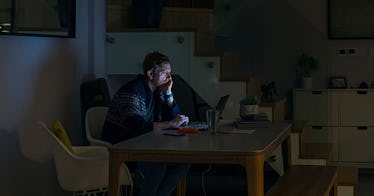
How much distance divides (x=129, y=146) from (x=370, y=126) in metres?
4.09

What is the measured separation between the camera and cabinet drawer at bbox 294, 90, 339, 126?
654 centimetres

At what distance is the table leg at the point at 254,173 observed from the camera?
9.28 ft

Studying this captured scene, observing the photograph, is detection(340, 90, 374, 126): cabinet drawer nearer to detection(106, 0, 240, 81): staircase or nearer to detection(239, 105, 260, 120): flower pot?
detection(106, 0, 240, 81): staircase

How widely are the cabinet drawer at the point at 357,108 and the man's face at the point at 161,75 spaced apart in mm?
3046

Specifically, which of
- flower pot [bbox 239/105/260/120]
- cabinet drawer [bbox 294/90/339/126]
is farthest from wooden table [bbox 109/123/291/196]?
cabinet drawer [bbox 294/90/339/126]

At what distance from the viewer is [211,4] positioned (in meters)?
6.34

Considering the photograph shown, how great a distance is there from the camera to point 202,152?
288cm

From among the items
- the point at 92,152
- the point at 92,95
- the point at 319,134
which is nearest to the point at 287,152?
the point at 92,152

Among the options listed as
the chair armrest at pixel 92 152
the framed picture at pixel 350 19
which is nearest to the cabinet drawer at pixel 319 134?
the framed picture at pixel 350 19

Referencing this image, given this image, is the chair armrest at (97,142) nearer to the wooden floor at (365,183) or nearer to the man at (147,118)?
the man at (147,118)

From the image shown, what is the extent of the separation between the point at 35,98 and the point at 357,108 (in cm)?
364

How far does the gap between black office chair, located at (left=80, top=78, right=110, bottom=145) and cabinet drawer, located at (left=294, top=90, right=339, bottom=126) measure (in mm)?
2494

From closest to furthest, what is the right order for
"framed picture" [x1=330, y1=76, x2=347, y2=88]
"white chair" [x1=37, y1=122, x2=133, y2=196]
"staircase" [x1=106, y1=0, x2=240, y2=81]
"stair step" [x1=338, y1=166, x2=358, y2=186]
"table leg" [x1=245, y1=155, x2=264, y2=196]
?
"table leg" [x1=245, y1=155, x2=264, y2=196]
"white chair" [x1=37, y1=122, x2=133, y2=196]
"stair step" [x1=338, y1=166, x2=358, y2=186]
"staircase" [x1=106, y1=0, x2=240, y2=81]
"framed picture" [x1=330, y1=76, x2=347, y2=88]

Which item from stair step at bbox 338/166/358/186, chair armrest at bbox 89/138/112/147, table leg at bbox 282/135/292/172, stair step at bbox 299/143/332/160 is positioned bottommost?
stair step at bbox 338/166/358/186
